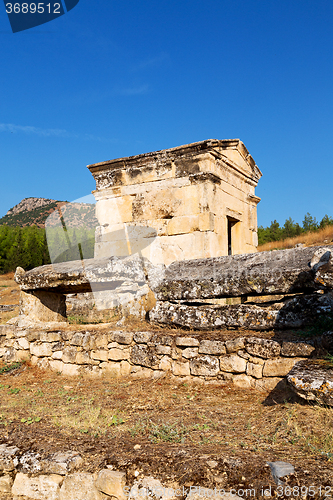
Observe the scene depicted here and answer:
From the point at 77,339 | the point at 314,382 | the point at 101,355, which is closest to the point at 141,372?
the point at 101,355

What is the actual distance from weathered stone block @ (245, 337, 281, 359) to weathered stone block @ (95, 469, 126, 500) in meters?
1.76

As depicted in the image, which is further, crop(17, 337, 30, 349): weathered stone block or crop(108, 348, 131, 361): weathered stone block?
crop(17, 337, 30, 349): weathered stone block

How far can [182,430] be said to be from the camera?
261cm

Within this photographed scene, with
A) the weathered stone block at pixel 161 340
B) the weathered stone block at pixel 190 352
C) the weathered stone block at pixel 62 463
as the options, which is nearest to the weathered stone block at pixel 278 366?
the weathered stone block at pixel 190 352

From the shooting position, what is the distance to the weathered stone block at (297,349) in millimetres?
3189

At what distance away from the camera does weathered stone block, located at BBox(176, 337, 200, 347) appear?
12.4 feet

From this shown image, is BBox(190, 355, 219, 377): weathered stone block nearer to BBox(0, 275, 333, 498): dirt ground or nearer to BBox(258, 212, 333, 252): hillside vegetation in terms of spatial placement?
BBox(0, 275, 333, 498): dirt ground

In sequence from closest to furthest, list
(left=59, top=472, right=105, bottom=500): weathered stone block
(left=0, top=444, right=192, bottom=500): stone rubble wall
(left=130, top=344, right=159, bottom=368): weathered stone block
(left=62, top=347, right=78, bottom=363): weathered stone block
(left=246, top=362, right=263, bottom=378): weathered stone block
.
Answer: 1. (left=0, top=444, right=192, bottom=500): stone rubble wall
2. (left=59, top=472, right=105, bottom=500): weathered stone block
3. (left=246, top=362, right=263, bottom=378): weathered stone block
4. (left=130, top=344, right=159, bottom=368): weathered stone block
5. (left=62, top=347, right=78, bottom=363): weathered stone block

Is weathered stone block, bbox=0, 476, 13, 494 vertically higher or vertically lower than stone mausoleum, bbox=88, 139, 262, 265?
lower

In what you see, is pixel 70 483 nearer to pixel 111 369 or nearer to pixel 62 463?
pixel 62 463

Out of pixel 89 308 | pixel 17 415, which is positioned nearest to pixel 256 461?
pixel 17 415

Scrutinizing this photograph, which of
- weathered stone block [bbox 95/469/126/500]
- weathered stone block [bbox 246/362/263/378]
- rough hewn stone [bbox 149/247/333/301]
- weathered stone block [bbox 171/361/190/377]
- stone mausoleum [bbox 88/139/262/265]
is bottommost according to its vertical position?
weathered stone block [bbox 95/469/126/500]

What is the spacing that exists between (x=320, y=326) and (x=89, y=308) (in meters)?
6.89

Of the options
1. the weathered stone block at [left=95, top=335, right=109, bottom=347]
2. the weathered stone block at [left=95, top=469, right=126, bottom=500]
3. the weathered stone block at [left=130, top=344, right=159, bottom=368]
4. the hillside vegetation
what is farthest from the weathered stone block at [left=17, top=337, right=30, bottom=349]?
the hillside vegetation
